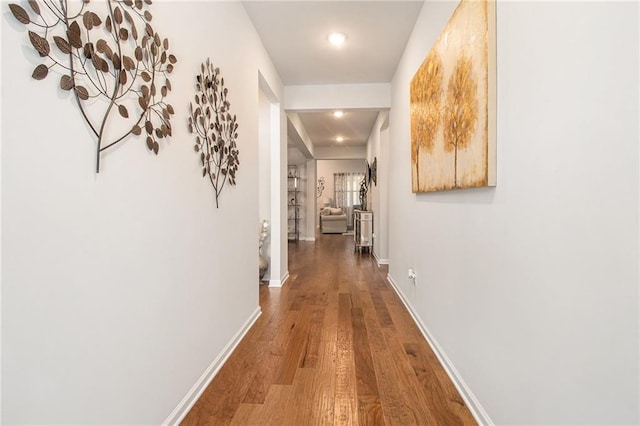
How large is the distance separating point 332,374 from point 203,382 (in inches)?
27.0

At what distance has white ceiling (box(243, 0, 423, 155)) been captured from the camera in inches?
93.4

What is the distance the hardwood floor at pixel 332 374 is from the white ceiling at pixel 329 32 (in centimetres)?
239

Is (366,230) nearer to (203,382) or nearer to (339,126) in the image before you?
(339,126)

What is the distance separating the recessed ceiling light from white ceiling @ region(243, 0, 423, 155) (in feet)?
0.14

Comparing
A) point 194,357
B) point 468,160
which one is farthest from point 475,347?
point 194,357

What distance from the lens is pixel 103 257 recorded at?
3.24 feet

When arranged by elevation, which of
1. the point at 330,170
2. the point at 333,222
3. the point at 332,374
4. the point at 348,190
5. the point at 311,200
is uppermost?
the point at 330,170

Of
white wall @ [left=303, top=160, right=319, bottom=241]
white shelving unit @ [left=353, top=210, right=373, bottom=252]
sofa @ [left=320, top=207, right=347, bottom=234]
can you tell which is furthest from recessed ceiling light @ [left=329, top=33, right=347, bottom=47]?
sofa @ [left=320, top=207, right=347, bottom=234]

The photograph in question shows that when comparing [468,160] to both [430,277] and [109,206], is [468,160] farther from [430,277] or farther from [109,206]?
[109,206]

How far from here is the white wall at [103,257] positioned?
0.75m

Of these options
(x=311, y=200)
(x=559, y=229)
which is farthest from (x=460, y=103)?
(x=311, y=200)

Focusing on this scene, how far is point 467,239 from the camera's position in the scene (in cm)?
157

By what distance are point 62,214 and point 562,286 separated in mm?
1381

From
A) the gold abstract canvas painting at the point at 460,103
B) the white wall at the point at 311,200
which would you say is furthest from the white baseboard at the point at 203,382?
the white wall at the point at 311,200
